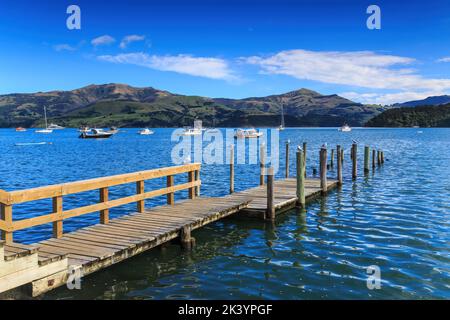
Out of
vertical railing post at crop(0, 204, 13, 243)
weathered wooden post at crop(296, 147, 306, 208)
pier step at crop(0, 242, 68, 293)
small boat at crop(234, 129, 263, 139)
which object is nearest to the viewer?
pier step at crop(0, 242, 68, 293)

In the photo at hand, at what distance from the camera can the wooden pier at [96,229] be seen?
844cm

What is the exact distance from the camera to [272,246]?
14.2 m

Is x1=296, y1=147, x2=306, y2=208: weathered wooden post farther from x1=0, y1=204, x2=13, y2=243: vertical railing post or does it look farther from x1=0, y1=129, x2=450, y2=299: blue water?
x1=0, y1=204, x2=13, y2=243: vertical railing post

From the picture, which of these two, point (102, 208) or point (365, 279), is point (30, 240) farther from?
point (365, 279)

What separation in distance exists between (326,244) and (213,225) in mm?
4780

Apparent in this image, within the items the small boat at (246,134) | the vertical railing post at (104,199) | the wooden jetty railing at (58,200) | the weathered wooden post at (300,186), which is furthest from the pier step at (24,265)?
the small boat at (246,134)

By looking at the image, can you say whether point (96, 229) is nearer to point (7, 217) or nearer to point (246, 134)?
point (7, 217)

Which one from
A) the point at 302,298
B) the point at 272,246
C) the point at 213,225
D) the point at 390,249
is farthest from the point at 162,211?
the point at 390,249

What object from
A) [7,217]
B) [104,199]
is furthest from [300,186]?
[7,217]

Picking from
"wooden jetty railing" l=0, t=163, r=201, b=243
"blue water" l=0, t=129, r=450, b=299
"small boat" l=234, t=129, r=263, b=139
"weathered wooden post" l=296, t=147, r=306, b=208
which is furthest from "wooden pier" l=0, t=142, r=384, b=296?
"small boat" l=234, t=129, r=263, b=139

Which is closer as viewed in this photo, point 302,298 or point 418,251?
point 302,298

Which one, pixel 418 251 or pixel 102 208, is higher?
pixel 102 208

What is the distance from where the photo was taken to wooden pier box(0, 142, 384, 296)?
844cm
